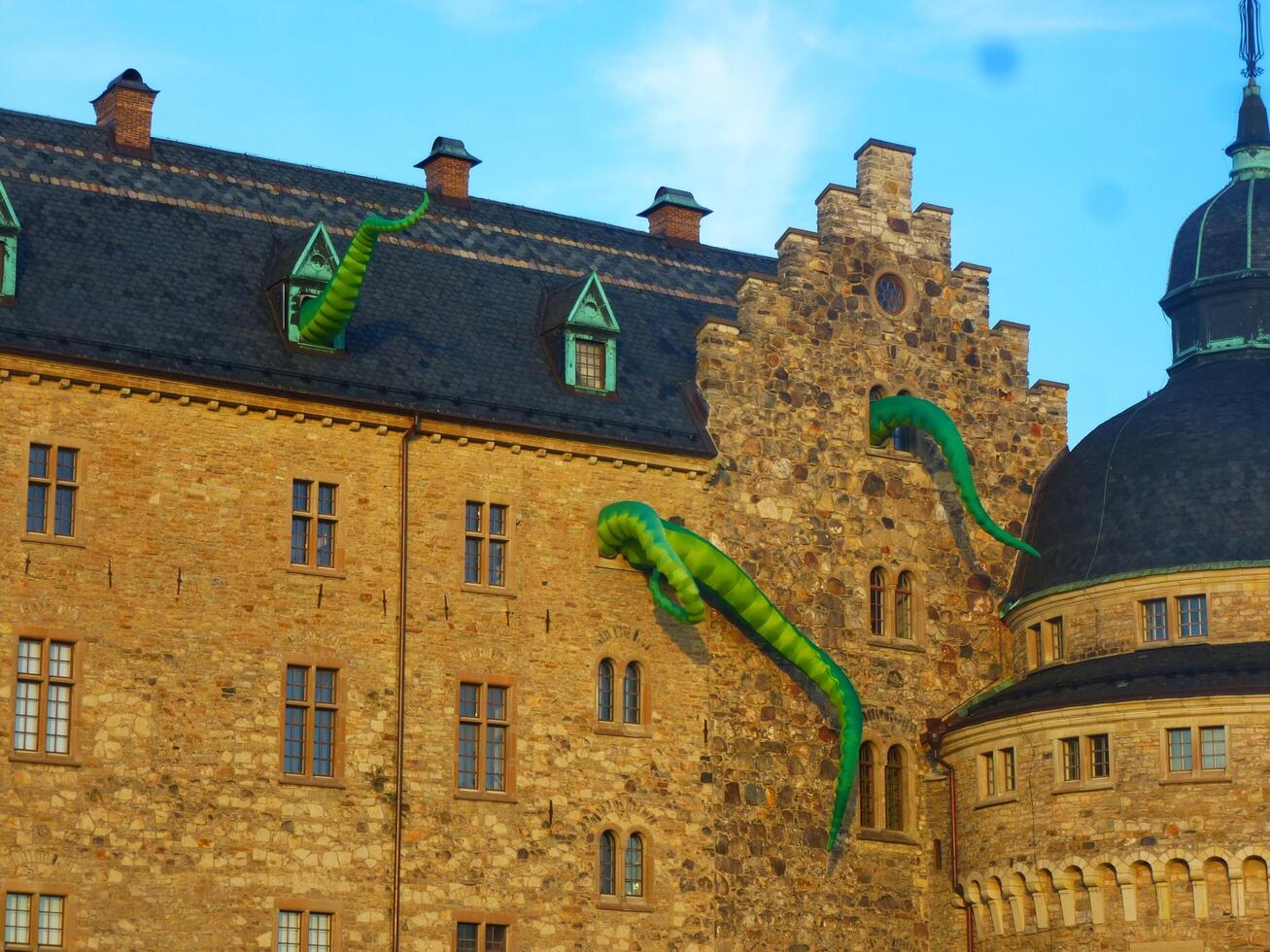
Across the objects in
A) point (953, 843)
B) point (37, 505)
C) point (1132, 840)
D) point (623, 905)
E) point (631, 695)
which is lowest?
point (623, 905)

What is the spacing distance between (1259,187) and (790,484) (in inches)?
567

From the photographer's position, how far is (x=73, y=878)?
48062mm

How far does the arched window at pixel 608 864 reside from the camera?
53094 mm

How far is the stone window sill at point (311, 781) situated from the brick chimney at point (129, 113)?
45.2 ft

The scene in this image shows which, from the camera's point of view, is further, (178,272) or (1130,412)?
(1130,412)

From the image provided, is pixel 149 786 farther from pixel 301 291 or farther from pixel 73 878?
pixel 301 291

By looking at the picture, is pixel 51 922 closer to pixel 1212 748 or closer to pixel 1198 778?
pixel 1198 778

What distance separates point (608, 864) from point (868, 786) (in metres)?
6.25

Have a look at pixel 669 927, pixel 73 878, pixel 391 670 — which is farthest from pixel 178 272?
pixel 669 927

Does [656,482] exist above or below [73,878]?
above

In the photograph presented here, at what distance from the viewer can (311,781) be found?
165 feet

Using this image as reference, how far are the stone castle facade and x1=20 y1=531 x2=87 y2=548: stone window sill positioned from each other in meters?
0.07

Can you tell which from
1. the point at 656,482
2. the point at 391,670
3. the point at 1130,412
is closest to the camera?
the point at 391,670

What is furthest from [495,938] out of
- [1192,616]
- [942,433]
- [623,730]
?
[1192,616]
